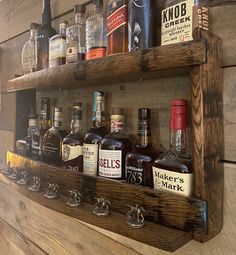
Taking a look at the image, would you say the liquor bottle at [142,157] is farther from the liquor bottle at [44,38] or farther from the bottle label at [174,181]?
the liquor bottle at [44,38]

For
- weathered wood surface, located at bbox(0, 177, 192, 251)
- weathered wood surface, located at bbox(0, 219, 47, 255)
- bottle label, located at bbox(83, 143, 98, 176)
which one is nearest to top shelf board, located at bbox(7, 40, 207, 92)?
bottle label, located at bbox(83, 143, 98, 176)

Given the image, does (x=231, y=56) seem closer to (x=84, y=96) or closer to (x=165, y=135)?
(x=165, y=135)

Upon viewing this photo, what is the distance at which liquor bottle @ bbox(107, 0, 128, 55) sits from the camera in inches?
23.8

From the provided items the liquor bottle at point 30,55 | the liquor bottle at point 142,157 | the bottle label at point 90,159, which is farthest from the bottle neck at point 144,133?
the liquor bottle at point 30,55

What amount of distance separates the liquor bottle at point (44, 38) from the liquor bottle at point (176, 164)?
1.61 feet

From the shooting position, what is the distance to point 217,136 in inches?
20.1

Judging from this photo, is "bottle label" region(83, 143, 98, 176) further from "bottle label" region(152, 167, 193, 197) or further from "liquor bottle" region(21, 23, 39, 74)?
"liquor bottle" region(21, 23, 39, 74)

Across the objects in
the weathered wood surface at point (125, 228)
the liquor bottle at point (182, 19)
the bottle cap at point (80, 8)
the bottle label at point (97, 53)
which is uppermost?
the bottle cap at point (80, 8)

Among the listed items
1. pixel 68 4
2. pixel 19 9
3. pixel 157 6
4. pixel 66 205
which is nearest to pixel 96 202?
pixel 66 205

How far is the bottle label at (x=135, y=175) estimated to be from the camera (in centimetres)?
57

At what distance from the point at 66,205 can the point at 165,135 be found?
271 millimetres

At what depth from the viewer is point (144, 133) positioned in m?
0.59

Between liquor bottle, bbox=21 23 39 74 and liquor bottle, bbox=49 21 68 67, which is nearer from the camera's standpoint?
liquor bottle, bbox=49 21 68 67

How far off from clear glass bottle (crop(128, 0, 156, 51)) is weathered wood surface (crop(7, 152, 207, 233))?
28cm
